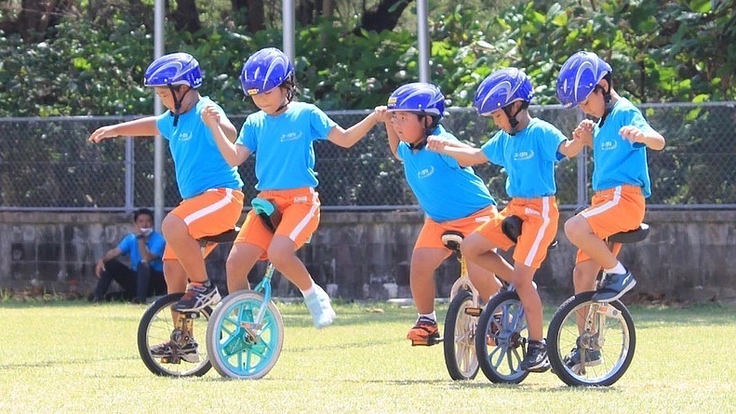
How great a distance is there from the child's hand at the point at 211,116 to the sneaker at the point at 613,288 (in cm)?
268

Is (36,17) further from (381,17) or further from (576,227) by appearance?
(576,227)

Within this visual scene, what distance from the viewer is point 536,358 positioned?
30.8 feet

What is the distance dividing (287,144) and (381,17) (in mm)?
13476

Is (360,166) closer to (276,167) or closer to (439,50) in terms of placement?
(439,50)

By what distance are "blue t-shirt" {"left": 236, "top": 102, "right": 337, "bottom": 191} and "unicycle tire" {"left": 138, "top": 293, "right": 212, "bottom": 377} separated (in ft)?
3.29

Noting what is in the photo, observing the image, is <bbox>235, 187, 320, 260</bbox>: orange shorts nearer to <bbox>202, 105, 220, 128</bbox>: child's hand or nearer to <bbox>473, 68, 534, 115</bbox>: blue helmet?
<bbox>202, 105, 220, 128</bbox>: child's hand

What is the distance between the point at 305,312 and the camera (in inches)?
668

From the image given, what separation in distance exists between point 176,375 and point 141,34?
41.3 ft

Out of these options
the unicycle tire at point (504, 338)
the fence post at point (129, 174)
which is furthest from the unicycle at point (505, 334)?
the fence post at point (129, 174)

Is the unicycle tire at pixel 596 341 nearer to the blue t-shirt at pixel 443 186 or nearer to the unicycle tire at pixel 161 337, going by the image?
the blue t-shirt at pixel 443 186

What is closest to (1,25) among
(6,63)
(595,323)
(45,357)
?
(6,63)

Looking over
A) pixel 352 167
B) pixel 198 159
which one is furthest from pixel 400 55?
pixel 198 159

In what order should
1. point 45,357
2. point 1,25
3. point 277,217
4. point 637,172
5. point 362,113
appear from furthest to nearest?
point 1,25
point 362,113
point 45,357
point 277,217
point 637,172

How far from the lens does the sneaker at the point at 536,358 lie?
9.37 meters
